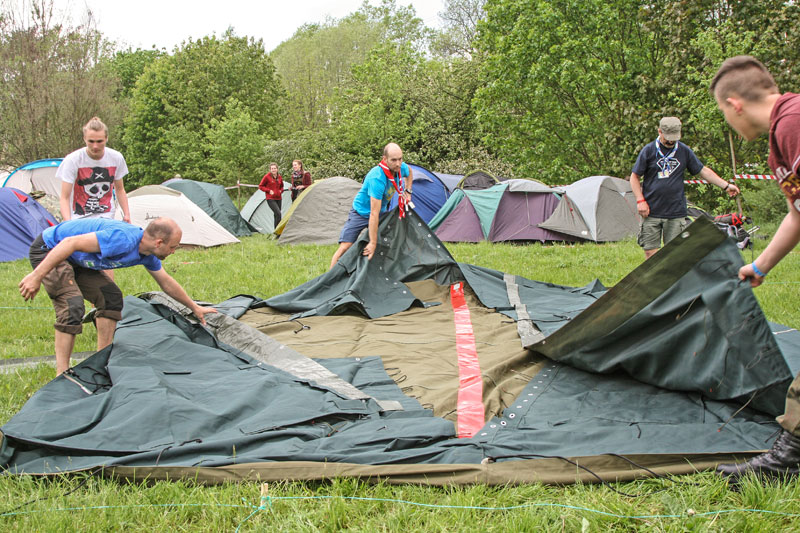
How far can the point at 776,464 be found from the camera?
2504mm

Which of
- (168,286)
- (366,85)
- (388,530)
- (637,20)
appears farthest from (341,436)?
(366,85)

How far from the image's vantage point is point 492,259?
9820mm

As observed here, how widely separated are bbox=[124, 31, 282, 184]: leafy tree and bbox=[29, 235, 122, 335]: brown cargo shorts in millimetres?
28581

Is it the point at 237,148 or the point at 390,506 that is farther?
the point at 237,148

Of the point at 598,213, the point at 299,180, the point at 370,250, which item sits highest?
the point at 299,180

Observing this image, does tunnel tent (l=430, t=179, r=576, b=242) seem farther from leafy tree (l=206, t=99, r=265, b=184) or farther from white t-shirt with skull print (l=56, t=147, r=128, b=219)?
leafy tree (l=206, t=99, r=265, b=184)

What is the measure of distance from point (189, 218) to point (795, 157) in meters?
11.6

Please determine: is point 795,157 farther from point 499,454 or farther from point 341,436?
point 341,436

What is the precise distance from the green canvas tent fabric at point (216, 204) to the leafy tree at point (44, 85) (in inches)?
373

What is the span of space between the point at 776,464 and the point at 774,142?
4.48 feet

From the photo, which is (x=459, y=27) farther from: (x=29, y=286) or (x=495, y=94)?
(x=29, y=286)

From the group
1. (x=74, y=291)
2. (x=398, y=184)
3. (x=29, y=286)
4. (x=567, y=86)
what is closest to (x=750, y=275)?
(x=29, y=286)

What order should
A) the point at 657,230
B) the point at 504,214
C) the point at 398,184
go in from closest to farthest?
1. the point at 657,230
2. the point at 398,184
3. the point at 504,214

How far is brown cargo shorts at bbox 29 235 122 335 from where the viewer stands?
4.03 metres
